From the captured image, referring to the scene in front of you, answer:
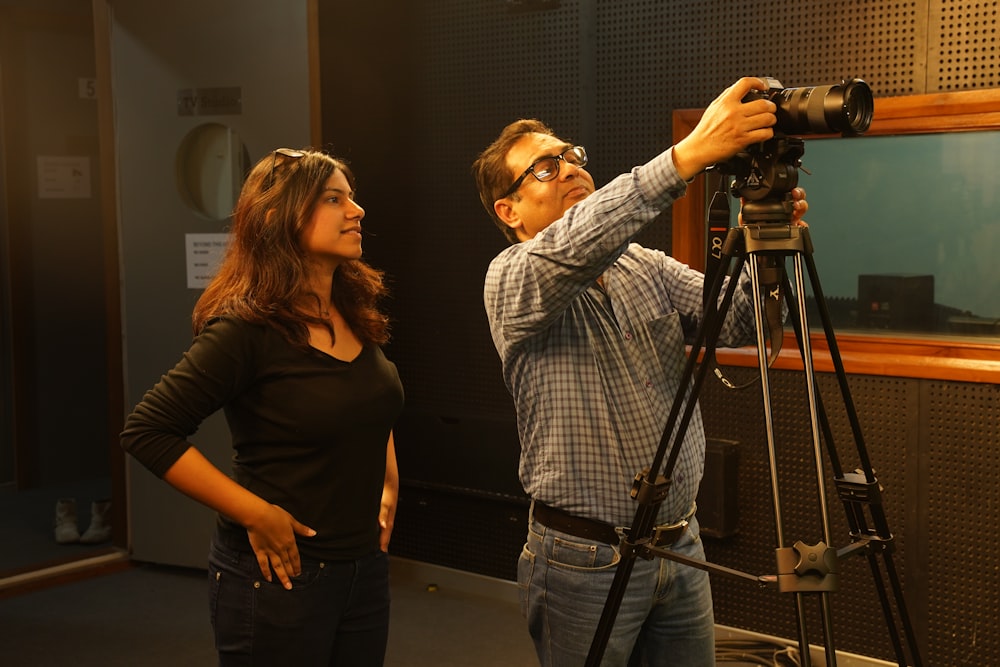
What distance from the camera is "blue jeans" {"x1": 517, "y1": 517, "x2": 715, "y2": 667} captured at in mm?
1851

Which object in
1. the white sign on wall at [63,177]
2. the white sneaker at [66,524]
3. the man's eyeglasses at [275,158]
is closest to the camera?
the man's eyeglasses at [275,158]

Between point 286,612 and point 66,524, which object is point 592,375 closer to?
point 286,612

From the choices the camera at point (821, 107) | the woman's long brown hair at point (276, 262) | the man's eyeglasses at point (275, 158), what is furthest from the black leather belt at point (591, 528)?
the man's eyeglasses at point (275, 158)

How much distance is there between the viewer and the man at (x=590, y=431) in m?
1.85

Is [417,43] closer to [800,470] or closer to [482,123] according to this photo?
[482,123]

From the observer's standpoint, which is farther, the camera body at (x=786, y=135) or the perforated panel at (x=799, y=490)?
the perforated panel at (x=799, y=490)

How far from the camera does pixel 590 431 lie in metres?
Result: 1.90

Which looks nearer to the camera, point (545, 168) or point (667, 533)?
point (667, 533)

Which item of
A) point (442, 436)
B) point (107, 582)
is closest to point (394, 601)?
point (442, 436)

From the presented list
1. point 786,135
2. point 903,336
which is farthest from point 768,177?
point 903,336

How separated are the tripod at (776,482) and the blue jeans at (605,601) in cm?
13

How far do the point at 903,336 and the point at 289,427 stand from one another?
2270 millimetres

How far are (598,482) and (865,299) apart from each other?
1994 mm

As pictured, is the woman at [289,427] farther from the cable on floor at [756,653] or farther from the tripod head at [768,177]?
the cable on floor at [756,653]
